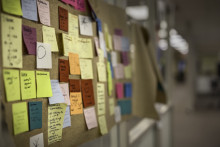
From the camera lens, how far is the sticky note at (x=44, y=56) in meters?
0.78

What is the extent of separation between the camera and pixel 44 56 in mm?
803

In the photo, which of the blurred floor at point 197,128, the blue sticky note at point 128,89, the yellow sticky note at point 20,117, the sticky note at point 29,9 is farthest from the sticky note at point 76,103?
the blurred floor at point 197,128

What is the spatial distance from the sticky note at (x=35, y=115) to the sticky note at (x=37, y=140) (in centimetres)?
3

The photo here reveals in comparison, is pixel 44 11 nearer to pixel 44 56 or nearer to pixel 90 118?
pixel 44 56

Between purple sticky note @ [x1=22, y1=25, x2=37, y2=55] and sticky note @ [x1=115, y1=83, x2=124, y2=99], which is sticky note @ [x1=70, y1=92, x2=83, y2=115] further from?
sticky note @ [x1=115, y1=83, x2=124, y2=99]

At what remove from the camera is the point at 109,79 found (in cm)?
125

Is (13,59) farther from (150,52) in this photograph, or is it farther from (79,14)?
(150,52)

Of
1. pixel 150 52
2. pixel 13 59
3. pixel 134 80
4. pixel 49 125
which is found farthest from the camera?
pixel 150 52

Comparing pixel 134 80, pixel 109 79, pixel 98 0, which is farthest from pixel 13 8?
pixel 134 80

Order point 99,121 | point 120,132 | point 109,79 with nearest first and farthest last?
point 99,121, point 109,79, point 120,132

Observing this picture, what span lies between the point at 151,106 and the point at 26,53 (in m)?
1.18

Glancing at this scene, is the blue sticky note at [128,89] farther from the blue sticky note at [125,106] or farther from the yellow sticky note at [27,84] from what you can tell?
the yellow sticky note at [27,84]

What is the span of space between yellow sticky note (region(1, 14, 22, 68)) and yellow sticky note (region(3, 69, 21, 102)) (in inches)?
0.9

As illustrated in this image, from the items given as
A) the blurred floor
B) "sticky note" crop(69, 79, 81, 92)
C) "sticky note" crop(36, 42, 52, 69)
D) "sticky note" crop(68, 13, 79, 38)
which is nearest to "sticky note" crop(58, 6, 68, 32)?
"sticky note" crop(68, 13, 79, 38)
